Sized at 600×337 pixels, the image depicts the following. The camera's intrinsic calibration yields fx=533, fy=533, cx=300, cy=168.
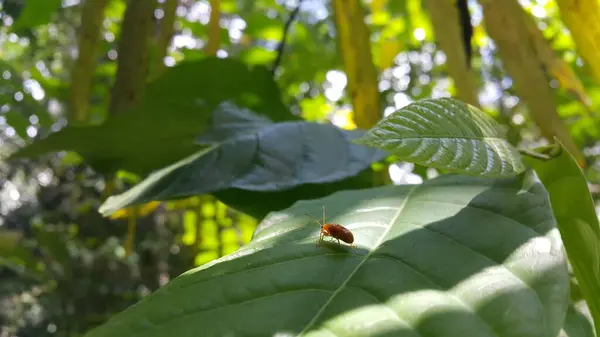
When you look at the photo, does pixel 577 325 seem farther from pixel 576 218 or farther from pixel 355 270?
pixel 355 270

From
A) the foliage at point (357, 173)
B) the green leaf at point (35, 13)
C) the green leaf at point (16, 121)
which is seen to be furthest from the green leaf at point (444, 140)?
the green leaf at point (16, 121)

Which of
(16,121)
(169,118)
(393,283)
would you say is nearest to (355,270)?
(393,283)

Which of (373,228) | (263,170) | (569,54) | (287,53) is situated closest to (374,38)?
(287,53)

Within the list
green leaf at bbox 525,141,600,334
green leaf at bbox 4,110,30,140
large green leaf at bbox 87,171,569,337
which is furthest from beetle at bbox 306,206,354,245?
green leaf at bbox 4,110,30,140

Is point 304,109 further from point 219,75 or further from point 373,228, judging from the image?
point 373,228

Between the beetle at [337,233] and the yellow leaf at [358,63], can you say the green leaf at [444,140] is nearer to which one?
the beetle at [337,233]

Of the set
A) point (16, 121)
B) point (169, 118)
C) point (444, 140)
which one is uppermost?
point (444, 140)

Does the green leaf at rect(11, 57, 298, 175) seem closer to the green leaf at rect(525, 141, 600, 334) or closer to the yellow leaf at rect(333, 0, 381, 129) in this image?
the yellow leaf at rect(333, 0, 381, 129)
